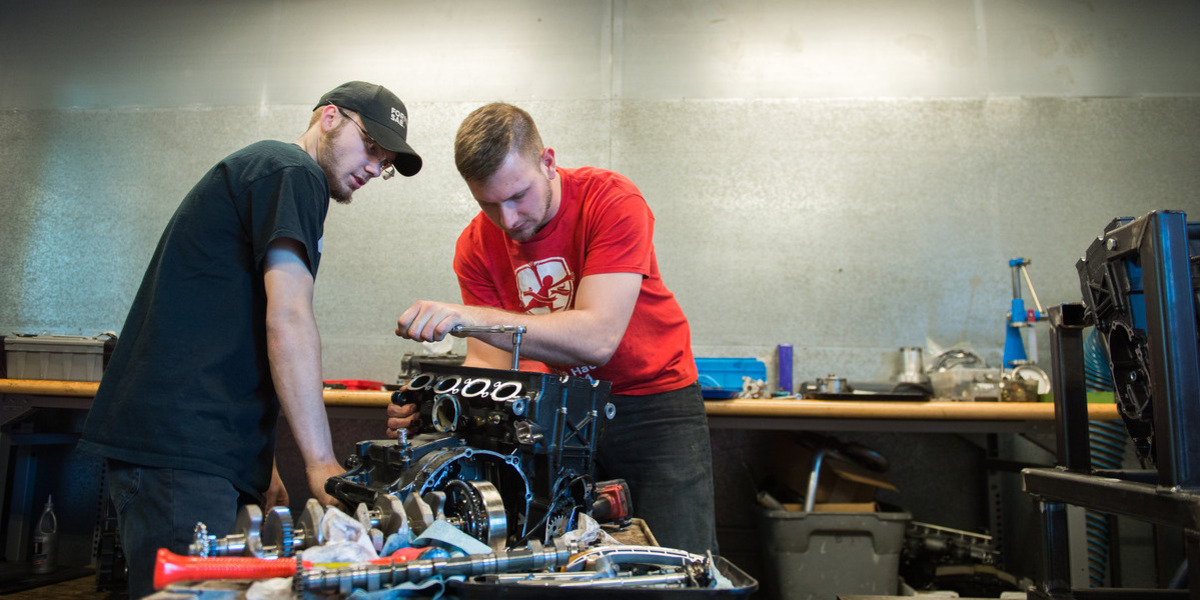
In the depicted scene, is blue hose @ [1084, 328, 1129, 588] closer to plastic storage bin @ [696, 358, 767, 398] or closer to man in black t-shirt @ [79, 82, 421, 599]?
plastic storage bin @ [696, 358, 767, 398]

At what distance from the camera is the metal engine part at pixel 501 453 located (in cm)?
109

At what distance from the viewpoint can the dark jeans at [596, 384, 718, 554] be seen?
180 centimetres

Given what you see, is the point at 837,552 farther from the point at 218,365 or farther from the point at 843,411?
the point at 218,365

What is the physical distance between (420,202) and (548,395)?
264cm


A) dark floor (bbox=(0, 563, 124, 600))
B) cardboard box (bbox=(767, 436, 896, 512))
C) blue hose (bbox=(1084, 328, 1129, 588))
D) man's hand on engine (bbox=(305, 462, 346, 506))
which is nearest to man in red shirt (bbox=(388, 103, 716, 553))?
man's hand on engine (bbox=(305, 462, 346, 506))

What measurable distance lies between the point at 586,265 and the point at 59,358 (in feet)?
8.37

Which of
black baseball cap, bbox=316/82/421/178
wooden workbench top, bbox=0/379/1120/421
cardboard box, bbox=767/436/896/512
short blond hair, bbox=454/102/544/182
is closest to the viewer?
short blond hair, bbox=454/102/544/182

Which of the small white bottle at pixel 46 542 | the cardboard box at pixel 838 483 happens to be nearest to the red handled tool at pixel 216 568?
the cardboard box at pixel 838 483

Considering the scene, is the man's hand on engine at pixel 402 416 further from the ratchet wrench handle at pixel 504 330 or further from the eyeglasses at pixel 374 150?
the eyeglasses at pixel 374 150

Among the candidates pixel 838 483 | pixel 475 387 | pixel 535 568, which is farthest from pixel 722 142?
pixel 535 568

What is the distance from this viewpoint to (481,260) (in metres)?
1.97

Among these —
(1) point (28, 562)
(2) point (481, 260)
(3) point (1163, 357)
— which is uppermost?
(2) point (481, 260)

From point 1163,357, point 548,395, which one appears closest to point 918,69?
point 1163,357

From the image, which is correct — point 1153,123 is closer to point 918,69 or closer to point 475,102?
point 918,69
